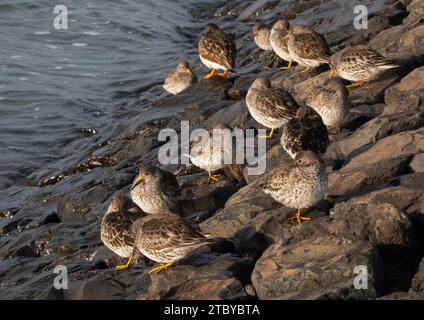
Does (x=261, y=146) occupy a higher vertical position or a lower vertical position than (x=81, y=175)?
higher

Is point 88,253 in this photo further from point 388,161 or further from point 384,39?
point 384,39

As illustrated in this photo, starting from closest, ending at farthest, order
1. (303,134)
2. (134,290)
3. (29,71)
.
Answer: (134,290) → (303,134) → (29,71)

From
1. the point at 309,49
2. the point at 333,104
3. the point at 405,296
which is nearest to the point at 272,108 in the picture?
the point at 333,104

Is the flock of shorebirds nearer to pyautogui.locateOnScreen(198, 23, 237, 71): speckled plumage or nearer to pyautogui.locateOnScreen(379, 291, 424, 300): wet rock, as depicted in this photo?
pyautogui.locateOnScreen(198, 23, 237, 71): speckled plumage

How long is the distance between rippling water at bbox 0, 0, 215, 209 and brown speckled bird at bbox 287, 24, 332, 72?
3.86 m

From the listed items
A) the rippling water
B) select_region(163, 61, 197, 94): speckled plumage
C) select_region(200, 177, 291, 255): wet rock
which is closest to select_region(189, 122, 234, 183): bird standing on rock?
select_region(200, 177, 291, 255): wet rock

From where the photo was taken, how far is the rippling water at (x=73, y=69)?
51.0 ft

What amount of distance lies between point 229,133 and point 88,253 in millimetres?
2244

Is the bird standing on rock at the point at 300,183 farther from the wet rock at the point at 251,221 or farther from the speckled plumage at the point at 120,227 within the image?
the speckled plumage at the point at 120,227

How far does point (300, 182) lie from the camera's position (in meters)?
8.20

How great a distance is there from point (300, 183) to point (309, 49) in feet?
18.0

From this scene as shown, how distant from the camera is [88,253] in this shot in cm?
991
